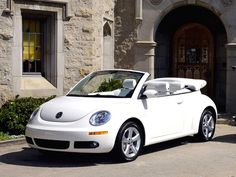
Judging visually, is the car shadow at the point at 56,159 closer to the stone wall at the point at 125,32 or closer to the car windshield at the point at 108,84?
the car windshield at the point at 108,84

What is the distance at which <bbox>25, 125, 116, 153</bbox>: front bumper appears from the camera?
25.2 ft

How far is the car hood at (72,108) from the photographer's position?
7.92 metres

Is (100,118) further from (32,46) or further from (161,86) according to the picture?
(32,46)

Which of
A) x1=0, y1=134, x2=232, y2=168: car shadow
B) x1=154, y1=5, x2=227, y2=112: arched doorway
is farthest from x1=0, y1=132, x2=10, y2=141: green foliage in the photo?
x1=154, y1=5, x2=227, y2=112: arched doorway

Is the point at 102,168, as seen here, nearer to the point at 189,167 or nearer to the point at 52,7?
the point at 189,167

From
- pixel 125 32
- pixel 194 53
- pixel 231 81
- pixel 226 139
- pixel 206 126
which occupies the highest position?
pixel 125 32

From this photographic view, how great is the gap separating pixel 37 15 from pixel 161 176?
21.4 feet

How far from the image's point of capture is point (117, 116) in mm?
7934

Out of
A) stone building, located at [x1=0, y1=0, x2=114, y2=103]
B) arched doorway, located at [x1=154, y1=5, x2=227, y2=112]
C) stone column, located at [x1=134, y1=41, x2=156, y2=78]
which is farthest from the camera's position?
arched doorway, located at [x1=154, y1=5, x2=227, y2=112]

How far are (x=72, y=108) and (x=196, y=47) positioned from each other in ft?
29.1

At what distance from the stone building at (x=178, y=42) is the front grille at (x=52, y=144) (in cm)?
710

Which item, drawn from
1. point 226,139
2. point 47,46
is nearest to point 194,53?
point 47,46

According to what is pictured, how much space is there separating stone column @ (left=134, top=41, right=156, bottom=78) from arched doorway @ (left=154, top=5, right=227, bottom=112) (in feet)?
4.68

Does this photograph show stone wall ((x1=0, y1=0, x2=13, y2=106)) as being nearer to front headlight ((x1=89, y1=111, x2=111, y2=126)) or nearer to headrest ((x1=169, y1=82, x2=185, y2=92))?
headrest ((x1=169, y1=82, x2=185, y2=92))
